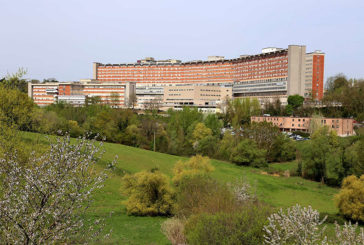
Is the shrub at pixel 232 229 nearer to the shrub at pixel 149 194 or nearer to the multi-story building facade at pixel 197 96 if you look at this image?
the shrub at pixel 149 194

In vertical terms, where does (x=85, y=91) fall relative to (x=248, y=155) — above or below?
above

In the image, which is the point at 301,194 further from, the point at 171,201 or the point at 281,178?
the point at 171,201

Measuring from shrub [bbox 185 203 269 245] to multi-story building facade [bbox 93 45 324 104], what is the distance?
10029 cm

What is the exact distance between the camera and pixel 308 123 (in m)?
83.1

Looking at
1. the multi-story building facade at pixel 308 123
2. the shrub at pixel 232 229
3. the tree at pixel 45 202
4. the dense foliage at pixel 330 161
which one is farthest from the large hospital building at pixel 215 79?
the tree at pixel 45 202

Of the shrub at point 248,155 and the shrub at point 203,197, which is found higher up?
the shrub at point 203,197

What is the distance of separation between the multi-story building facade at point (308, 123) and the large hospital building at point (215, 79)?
76.2 ft

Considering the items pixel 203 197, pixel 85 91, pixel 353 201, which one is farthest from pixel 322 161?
pixel 85 91

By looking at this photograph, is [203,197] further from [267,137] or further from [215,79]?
[215,79]

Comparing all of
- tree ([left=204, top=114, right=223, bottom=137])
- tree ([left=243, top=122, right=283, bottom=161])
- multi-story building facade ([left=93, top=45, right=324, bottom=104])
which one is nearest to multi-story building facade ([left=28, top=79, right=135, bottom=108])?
multi-story building facade ([left=93, top=45, right=324, bottom=104])

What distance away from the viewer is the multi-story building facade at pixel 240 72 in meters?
111

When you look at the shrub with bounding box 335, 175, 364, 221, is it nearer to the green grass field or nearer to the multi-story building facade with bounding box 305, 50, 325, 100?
the green grass field

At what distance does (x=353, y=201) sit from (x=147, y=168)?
22.9 m

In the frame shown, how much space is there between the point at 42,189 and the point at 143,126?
59376mm
